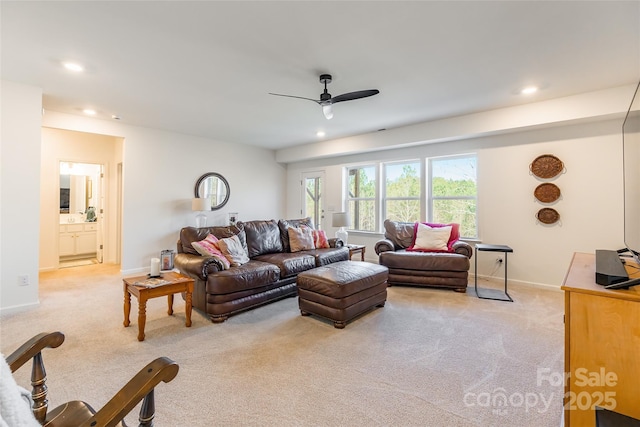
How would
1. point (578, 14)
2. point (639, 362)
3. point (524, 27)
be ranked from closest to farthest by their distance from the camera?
point (639, 362) → point (578, 14) → point (524, 27)

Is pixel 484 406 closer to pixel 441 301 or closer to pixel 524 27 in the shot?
pixel 441 301

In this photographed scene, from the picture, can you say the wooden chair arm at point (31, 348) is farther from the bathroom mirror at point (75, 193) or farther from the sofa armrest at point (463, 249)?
the bathroom mirror at point (75, 193)

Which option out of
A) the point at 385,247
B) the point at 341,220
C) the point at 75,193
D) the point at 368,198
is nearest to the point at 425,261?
the point at 385,247

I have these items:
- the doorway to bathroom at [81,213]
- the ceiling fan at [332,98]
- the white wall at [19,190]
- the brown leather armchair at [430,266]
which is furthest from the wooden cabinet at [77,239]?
the brown leather armchair at [430,266]

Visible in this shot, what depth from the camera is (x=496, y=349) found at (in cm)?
242

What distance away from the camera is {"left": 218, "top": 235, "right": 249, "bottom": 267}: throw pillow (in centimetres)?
350

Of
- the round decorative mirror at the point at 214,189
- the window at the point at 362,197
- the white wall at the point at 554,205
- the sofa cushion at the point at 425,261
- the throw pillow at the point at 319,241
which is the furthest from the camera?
the window at the point at 362,197

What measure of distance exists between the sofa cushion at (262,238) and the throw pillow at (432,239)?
2.24 meters

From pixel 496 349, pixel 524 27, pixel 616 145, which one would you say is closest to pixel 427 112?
pixel 524 27

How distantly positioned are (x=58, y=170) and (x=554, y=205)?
846 centimetres

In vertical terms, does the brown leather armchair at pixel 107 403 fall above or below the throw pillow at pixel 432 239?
below

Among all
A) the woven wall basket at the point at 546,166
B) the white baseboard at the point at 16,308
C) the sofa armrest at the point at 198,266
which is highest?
the woven wall basket at the point at 546,166

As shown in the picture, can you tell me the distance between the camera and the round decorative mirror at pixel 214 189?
5883mm

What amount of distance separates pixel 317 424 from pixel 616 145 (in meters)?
4.94
